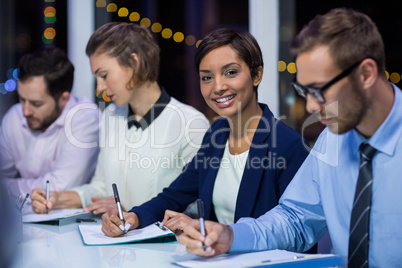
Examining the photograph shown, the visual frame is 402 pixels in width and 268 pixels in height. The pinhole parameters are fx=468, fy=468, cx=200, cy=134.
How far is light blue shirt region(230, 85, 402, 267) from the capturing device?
1.30 metres

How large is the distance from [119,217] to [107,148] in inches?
33.3

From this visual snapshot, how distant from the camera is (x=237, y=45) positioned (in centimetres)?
192

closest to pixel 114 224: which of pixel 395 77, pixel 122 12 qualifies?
pixel 395 77

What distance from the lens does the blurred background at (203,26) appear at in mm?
3098

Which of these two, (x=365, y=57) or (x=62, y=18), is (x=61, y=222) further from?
(x=62, y=18)

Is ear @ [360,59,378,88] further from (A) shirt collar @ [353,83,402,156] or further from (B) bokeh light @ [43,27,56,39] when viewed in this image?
(B) bokeh light @ [43,27,56,39]

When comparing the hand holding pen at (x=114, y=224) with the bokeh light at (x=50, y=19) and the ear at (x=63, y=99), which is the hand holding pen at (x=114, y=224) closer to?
the ear at (x=63, y=99)

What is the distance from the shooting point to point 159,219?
1948 mm

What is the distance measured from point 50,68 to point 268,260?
79.9 inches

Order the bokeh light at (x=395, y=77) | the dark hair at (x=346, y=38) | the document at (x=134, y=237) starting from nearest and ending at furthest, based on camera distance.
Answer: the dark hair at (x=346, y=38)
the document at (x=134, y=237)
the bokeh light at (x=395, y=77)

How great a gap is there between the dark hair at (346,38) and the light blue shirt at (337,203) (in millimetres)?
154

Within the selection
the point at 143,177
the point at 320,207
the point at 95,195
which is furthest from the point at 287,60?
the point at 320,207

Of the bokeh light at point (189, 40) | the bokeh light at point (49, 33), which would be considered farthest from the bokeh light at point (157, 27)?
the bokeh light at point (49, 33)

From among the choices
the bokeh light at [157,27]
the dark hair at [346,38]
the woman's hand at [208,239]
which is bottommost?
the woman's hand at [208,239]
